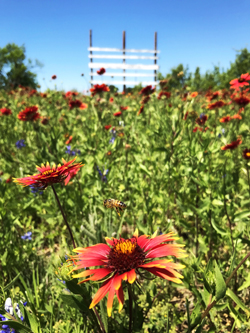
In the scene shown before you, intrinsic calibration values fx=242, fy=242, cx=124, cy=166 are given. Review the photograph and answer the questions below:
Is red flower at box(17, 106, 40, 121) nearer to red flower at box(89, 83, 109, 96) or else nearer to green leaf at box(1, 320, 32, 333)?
red flower at box(89, 83, 109, 96)

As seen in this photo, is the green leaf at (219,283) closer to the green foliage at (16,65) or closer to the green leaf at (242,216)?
the green leaf at (242,216)

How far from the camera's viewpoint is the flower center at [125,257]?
2.07 feet

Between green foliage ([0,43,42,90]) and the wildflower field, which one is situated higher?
green foliage ([0,43,42,90])

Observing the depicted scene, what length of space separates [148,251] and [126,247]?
0.07 metres

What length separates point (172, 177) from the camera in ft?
6.06

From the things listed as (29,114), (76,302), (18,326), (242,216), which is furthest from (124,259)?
(29,114)

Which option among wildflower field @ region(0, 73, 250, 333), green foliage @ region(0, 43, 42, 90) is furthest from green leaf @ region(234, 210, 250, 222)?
green foliage @ region(0, 43, 42, 90)

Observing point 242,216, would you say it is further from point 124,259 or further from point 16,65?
point 16,65

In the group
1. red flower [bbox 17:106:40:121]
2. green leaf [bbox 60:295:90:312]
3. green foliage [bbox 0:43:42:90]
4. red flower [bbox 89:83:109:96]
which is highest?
green foliage [bbox 0:43:42:90]

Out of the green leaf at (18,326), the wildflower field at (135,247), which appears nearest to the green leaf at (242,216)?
the wildflower field at (135,247)

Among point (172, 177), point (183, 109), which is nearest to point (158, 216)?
point (172, 177)

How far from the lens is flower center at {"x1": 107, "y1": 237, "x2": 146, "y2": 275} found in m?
0.63

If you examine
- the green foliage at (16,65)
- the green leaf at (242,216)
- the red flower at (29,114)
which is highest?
the green foliage at (16,65)

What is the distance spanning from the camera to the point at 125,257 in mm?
632
